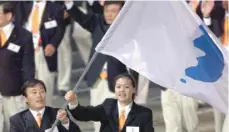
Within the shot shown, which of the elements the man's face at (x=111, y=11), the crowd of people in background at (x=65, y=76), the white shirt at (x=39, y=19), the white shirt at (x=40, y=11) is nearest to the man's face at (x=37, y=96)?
the crowd of people in background at (x=65, y=76)

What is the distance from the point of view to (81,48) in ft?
46.9

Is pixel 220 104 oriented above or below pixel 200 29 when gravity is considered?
below

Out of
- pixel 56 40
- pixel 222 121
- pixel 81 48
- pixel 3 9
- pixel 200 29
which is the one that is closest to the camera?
pixel 200 29

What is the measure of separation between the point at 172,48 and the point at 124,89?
0.67 m

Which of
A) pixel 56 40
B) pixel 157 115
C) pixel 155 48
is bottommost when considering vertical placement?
pixel 157 115

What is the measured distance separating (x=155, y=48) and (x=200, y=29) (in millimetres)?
434

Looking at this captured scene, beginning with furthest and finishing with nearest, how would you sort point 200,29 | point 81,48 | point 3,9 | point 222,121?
point 81,48 → point 222,121 → point 3,9 → point 200,29

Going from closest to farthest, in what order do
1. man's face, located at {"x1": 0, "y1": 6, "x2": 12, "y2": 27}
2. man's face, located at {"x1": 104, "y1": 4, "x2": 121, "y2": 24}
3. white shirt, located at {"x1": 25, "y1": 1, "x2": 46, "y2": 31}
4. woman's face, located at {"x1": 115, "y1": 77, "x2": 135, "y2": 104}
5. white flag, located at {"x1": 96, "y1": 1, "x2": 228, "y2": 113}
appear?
1. white flag, located at {"x1": 96, "y1": 1, "x2": 228, "y2": 113}
2. woman's face, located at {"x1": 115, "y1": 77, "x2": 135, "y2": 104}
3. man's face, located at {"x1": 0, "y1": 6, "x2": 12, "y2": 27}
4. man's face, located at {"x1": 104, "y1": 4, "x2": 121, "y2": 24}
5. white shirt, located at {"x1": 25, "y1": 1, "x2": 46, "y2": 31}

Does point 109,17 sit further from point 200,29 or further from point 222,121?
point 200,29

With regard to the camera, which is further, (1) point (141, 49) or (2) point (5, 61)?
(2) point (5, 61)

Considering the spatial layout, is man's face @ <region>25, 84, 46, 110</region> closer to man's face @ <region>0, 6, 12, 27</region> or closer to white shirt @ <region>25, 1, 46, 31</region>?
man's face @ <region>0, 6, 12, 27</region>

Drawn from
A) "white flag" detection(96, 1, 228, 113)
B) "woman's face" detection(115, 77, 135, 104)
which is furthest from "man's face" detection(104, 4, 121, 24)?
"white flag" detection(96, 1, 228, 113)

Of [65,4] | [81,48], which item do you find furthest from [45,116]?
[81,48]

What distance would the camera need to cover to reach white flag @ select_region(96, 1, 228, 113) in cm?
856
